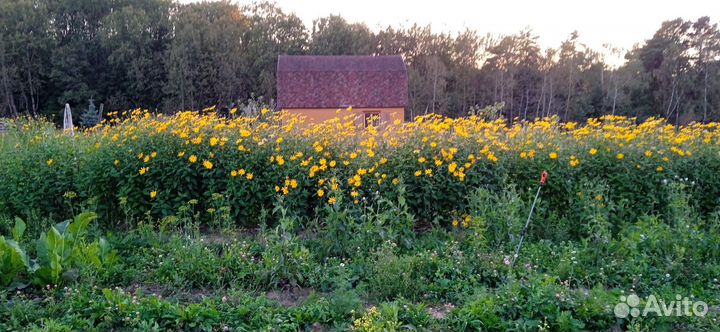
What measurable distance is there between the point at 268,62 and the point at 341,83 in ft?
31.8

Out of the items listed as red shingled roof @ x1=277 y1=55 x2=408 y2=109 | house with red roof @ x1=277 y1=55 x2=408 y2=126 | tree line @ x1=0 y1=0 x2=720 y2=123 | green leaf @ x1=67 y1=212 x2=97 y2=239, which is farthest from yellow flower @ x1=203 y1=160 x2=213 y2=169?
tree line @ x1=0 y1=0 x2=720 y2=123

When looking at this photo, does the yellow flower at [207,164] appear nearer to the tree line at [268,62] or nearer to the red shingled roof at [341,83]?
the red shingled roof at [341,83]

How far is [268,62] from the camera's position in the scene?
33625 mm

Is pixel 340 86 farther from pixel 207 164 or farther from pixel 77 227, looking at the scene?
pixel 77 227

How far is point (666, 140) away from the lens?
18.9ft

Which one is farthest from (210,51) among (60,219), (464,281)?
(464,281)

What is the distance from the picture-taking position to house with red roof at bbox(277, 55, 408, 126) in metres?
24.3

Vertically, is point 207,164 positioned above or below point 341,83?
below

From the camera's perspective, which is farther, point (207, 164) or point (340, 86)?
point (340, 86)

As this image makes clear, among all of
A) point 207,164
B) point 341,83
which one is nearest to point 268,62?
point 341,83

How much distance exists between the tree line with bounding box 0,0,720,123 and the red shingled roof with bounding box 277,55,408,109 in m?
5.24

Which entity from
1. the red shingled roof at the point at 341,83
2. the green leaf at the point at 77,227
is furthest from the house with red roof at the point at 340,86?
the green leaf at the point at 77,227

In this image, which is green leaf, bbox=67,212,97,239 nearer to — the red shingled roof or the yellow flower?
the yellow flower

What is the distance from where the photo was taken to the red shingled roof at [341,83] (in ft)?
80.3
